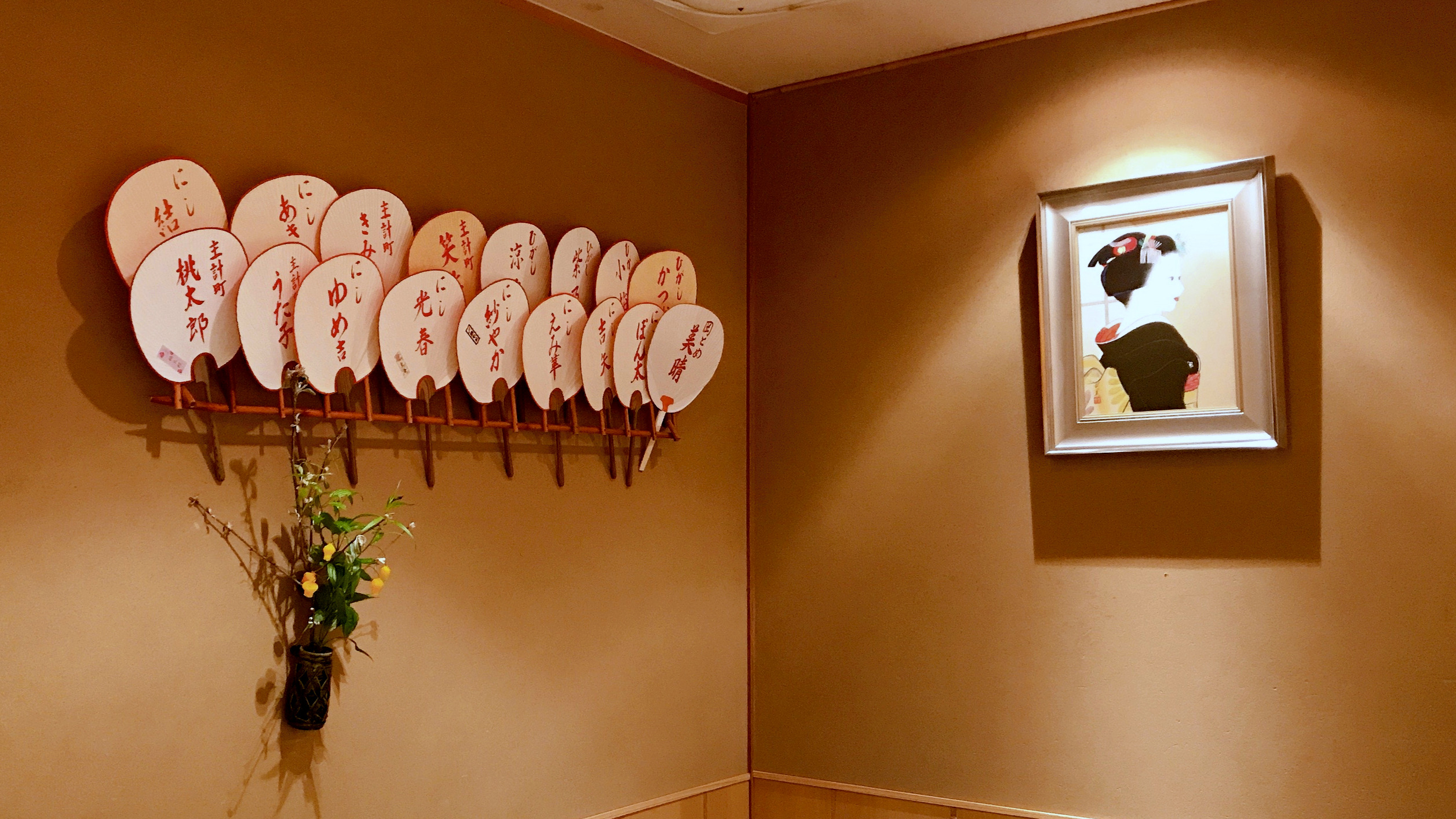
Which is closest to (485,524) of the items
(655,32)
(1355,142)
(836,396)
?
(836,396)

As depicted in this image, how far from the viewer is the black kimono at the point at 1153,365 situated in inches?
93.6

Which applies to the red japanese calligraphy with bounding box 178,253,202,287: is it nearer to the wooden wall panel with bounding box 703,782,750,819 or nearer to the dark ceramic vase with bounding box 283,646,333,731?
the dark ceramic vase with bounding box 283,646,333,731

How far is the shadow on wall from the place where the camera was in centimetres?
228

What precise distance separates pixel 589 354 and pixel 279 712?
993 mm

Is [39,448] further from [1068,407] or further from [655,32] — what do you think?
[1068,407]

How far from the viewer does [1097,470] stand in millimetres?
2492

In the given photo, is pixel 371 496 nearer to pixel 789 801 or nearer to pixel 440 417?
pixel 440 417

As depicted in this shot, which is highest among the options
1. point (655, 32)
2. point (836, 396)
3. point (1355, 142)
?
point (655, 32)

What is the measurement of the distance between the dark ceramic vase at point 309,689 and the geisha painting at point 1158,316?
172 cm

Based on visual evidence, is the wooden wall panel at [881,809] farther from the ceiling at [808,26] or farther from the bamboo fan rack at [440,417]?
the ceiling at [808,26]

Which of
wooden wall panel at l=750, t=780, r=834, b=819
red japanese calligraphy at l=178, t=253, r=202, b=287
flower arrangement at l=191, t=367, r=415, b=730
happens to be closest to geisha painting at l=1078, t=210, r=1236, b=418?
wooden wall panel at l=750, t=780, r=834, b=819

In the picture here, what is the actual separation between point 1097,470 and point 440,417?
150cm

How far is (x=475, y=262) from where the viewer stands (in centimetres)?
227

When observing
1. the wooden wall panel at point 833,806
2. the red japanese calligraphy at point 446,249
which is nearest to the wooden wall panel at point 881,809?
the wooden wall panel at point 833,806
